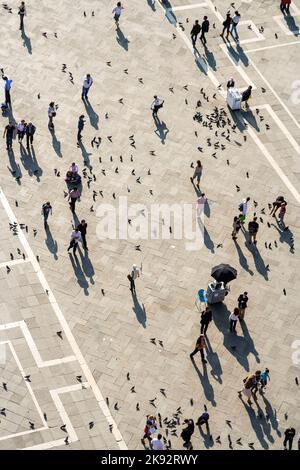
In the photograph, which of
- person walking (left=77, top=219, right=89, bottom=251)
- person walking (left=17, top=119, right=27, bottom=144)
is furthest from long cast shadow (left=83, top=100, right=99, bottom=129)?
person walking (left=77, top=219, right=89, bottom=251)

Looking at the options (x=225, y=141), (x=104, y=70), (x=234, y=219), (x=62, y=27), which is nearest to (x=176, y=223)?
(x=234, y=219)

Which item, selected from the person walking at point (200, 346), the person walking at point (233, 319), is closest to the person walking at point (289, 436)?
the person walking at point (200, 346)

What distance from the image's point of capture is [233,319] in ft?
177

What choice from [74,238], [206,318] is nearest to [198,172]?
[74,238]

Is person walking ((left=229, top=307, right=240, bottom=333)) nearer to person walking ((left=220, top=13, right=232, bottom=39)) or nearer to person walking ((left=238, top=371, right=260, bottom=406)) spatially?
person walking ((left=238, top=371, right=260, bottom=406))

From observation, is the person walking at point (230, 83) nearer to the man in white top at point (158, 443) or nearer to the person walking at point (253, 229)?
the person walking at point (253, 229)

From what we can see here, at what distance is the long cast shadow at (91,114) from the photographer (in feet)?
212

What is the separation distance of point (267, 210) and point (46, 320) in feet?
46.6

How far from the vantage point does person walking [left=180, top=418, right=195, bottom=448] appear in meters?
49.6

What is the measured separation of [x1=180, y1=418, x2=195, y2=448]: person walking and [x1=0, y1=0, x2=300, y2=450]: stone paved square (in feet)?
1.35
